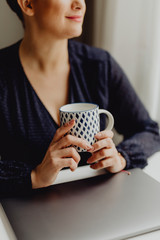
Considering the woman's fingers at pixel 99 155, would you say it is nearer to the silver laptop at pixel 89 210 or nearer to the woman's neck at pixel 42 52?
the silver laptop at pixel 89 210

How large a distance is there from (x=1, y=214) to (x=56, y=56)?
0.60 meters

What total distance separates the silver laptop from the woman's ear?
1.81ft

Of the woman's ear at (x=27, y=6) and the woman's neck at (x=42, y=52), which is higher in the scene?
the woman's ear at (x=27, y=6)

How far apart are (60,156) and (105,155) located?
0.41ft

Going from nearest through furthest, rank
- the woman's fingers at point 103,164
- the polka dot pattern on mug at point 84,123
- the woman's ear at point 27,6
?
the polka dot pattern on mug at point 84,123 → the woman's fingers at point 103,164 → the woman's ear at point 27,6

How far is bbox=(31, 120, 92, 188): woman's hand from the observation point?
0.68 meters

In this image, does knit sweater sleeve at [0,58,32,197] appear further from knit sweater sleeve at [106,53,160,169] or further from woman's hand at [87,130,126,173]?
knit sweater sleeve at [106,53,160,169]

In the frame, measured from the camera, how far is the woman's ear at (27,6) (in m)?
0.91

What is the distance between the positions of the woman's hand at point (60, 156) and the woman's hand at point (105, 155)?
0.04 meters

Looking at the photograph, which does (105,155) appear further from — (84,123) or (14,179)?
(14,179)

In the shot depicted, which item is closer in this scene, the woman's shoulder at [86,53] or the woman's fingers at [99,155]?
the woman's fingers at [99,155]

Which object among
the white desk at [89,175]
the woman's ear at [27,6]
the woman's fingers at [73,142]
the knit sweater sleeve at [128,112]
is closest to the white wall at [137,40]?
the knit sweater sleeve at [128,112]

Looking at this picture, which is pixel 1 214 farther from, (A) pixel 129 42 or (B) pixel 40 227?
A: (A) pixel 129 42

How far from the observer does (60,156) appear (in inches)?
27.7
